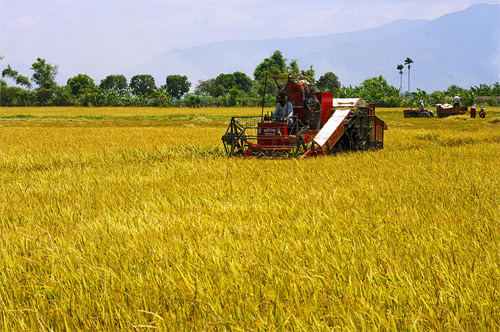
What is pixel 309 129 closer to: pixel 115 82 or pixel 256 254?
pixel 256 254

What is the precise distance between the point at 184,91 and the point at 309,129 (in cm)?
12142

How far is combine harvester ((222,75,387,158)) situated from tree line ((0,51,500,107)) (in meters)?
31.4

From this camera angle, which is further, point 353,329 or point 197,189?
point 197,189

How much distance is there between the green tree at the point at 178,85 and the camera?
130125 millimetres

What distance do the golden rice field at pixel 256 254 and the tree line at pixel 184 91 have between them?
1499 inches

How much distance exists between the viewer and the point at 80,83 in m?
119

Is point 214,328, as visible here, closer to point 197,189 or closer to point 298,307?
point 298,307

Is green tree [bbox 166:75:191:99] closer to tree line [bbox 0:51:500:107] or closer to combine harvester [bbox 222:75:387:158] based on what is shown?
tree line [bbox 0:51:500:107]

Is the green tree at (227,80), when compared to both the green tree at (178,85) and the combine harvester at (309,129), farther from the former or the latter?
the combine harvester at (309,129)

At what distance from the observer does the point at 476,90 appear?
73750 mm

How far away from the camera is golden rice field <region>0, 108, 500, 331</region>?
265 centimetres

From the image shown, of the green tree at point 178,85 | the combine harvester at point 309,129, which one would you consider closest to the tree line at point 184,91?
the green tree at point 178,85

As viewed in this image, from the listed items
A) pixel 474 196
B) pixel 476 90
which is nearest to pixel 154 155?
pixel 474 196

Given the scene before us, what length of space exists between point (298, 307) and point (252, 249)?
44.1 inches
